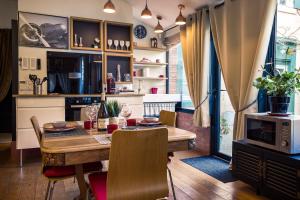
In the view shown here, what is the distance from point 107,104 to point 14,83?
2563mm

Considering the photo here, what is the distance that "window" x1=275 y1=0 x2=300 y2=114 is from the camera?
2.88m

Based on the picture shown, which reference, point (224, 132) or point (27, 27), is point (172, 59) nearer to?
point (224, 132)

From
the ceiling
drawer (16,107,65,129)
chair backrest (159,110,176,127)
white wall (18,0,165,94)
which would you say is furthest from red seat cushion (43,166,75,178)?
the ceiling

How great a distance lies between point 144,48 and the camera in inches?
203

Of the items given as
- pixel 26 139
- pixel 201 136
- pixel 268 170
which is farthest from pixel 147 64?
pixel 268 170

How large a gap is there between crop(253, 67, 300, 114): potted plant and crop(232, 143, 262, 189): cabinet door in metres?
0.50

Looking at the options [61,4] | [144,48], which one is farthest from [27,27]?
[144,48]

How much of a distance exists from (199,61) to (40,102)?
2.53 metres

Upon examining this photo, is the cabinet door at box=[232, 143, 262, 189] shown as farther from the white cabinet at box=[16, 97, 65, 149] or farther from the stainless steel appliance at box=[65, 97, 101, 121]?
the white cabinet at box=[16, 97, 65, 149]

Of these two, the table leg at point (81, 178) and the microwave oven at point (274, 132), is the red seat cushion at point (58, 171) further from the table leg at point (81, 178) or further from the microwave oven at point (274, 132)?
the microwave oven at point (274, 132)

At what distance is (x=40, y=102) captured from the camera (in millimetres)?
3576

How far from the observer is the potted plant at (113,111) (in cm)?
196

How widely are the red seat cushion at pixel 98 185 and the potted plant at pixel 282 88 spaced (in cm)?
180

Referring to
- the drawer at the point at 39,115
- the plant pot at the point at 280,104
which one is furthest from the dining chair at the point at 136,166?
the drawer at the point at 39,115
